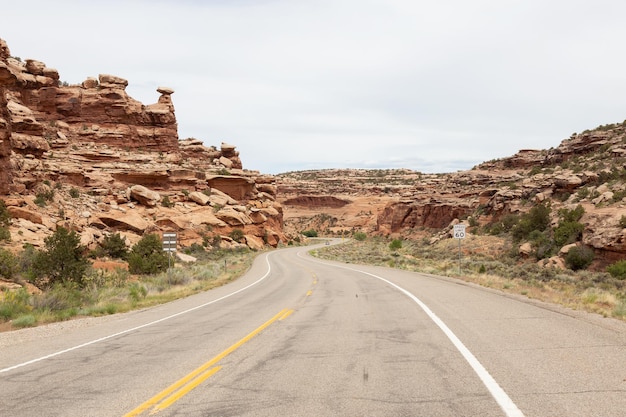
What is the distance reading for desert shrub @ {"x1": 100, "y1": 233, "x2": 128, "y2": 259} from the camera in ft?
109

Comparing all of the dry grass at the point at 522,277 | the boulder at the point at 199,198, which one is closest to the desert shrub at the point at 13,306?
the dry grass at the point at 522,277

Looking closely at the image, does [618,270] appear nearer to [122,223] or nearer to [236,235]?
[122,223]

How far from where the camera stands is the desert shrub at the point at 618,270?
26.1m

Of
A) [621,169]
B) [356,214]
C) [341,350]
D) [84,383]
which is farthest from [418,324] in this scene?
[356,214]

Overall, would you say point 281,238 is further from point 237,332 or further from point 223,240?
point 237,332

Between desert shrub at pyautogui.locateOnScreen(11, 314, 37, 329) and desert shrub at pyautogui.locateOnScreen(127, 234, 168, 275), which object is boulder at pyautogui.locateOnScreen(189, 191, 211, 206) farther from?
desert shrub at pyautogui.locateOnScreen(11, 314, 37, 329)

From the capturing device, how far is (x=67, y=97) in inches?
2447

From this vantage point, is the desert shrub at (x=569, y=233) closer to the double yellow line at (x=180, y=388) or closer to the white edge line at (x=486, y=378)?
the white edge line at (x=486, y=378)

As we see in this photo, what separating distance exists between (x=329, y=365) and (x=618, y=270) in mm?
26355

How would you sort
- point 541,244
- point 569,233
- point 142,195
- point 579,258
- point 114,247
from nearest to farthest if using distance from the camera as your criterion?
point 579,258
point 114,247
point 569,233
point 541,244
point 142,195

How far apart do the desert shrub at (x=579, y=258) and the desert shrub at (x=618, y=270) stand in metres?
3.01

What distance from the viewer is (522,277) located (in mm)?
26672

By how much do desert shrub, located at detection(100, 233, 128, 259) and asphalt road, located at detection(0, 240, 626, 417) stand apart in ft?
74.1

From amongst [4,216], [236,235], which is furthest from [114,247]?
[236,235]
